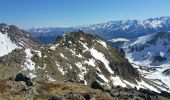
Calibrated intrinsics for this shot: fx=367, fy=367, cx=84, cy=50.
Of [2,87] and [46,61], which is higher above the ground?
[2,87]

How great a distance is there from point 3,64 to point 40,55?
22.7 m

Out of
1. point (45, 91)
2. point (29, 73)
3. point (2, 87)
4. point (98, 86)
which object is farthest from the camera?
point (29, 73)

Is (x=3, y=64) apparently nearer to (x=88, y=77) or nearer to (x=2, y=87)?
(x=88, y=77)

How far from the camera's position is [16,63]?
172000mm

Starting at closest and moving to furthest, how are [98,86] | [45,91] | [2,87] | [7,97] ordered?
[7,97] → [2,87] → [45,91] → [98,86]

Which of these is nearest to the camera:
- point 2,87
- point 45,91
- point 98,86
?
point 2,87

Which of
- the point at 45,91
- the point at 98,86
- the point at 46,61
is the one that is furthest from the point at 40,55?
the point at 45,91

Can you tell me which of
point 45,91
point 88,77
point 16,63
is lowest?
point 88,77

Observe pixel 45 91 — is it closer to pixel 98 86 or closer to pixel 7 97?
pixel 7 97

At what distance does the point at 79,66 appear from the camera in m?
197

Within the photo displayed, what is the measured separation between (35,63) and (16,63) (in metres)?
9.14

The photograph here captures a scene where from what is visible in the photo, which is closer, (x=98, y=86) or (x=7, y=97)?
(x=7, y=97)

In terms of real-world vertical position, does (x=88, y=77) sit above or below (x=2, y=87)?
below

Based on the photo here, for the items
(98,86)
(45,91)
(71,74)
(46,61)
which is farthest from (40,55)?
(45,91)
